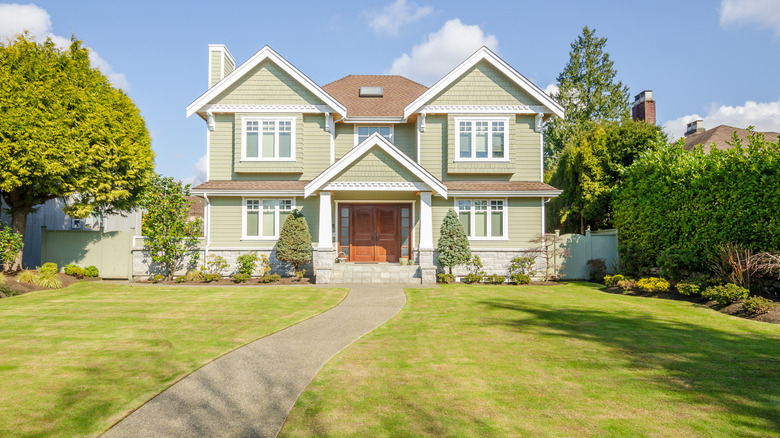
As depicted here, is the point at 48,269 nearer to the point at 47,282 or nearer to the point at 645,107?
the point at 47,282

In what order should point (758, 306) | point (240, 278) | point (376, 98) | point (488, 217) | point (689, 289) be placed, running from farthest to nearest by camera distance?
point (376, 98) < point (488, 217) < point (240, 278) < point (689, 289) < point (758, 306)

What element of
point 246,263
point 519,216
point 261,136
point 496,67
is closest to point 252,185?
point 261,136

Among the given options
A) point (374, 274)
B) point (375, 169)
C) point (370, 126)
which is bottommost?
point (374, 274)

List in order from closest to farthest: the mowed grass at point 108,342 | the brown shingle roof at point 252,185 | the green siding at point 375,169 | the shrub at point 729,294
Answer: the mowed grass at point 108,342 < the shrub at point 729,294 < the green siding at point 375,169 < the brown shingle roof at point 252,185

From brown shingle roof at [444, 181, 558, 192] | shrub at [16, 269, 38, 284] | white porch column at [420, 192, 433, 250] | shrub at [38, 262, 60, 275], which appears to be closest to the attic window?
brown shingle roof at [444, 181, 558, 192]

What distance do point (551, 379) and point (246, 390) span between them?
376cm

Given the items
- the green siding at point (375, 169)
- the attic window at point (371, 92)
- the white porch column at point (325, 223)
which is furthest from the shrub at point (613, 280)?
the attic window at point (371, 92)

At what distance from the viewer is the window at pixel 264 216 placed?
18547 millimetres

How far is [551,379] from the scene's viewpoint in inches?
221

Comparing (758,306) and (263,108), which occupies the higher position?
(263,108)

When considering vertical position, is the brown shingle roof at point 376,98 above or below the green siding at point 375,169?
above

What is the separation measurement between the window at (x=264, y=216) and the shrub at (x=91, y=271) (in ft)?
18.7

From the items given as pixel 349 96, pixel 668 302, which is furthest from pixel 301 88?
pixel 668 302

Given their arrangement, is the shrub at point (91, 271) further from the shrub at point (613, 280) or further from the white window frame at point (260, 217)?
the shrub at point (613, 280)
